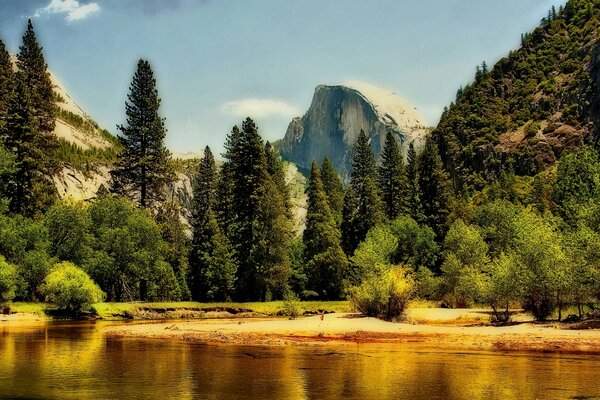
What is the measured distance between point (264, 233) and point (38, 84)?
4138 cm

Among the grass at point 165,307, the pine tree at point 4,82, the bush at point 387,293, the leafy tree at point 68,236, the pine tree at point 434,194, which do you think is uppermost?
the pine tree at point 4,82

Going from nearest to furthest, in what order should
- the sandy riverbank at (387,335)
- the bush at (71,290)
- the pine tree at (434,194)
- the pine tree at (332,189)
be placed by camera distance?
1. the sandy riverbank at (387,335)
2. the bush at (71,290)
3. the pine tree at (434,194)
4. the pine tree at (332,189)

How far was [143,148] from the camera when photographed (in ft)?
230

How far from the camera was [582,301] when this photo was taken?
113 feet

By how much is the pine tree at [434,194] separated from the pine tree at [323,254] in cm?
2081

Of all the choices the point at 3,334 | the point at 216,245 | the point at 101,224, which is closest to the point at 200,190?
the point at 216,245

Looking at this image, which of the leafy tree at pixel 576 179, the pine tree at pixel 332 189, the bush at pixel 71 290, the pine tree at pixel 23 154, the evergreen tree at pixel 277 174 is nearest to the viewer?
the bush at pixel 71 290

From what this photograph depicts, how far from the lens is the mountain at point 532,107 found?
132375mm

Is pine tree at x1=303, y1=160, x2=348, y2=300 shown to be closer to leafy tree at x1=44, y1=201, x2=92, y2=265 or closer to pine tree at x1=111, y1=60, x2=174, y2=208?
pine tree at x1=111, y1=60, x2=174, y2=208

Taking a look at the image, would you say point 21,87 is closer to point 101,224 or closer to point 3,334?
point 101,224

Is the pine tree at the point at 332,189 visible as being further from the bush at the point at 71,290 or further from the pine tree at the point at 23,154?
the bush at the point at 71,290

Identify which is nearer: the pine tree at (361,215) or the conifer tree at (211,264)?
the conifer tree at (211,264)

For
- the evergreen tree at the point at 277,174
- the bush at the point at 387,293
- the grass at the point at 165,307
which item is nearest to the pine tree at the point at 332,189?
the evergreen tree at the point at 277,174

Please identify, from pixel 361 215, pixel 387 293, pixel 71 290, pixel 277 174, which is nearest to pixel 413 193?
pixel 361 215
